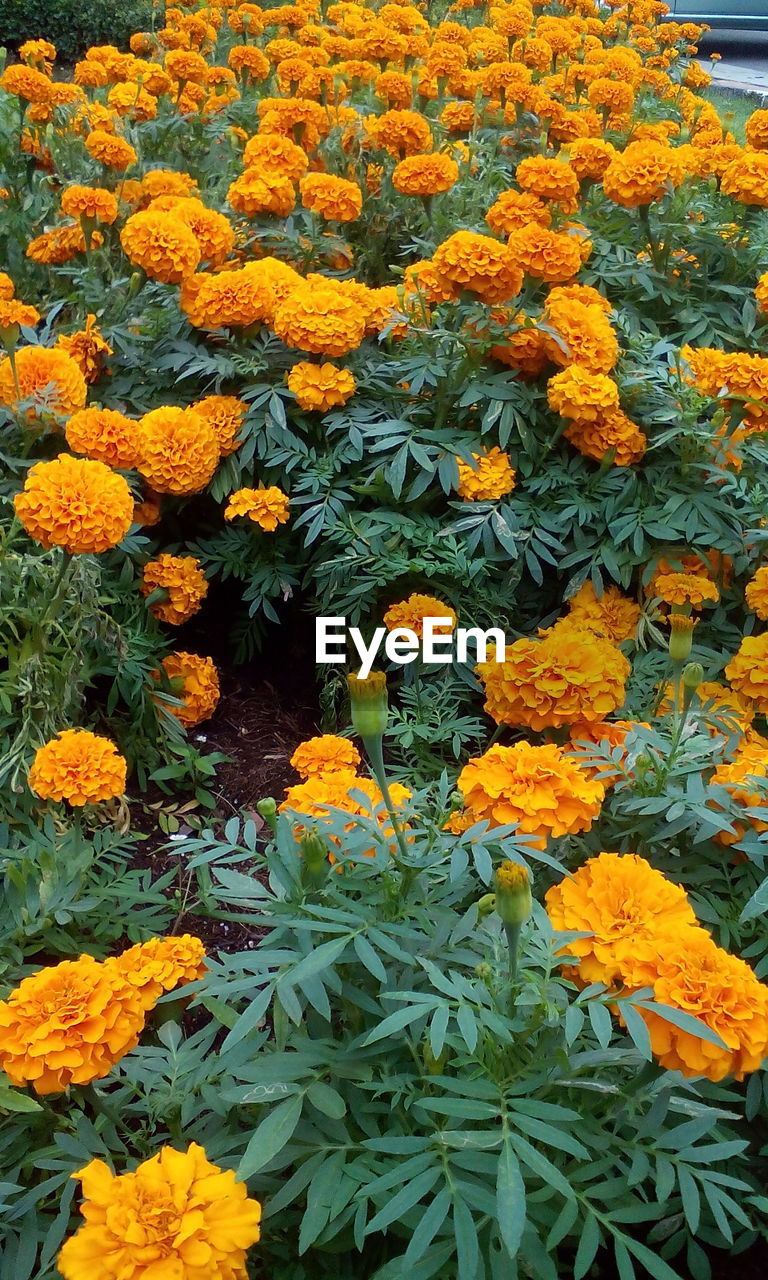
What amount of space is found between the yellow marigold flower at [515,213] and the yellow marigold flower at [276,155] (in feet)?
2.23

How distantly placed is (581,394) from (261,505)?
759mm

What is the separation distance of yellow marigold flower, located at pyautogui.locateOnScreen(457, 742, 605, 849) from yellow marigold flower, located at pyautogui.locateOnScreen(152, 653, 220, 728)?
3.83ft

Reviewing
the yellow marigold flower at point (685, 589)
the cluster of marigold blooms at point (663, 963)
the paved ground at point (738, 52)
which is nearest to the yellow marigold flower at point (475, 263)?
the yellow marigold flower at point (685, 589)

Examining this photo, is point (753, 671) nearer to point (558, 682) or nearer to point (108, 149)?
point (558, 682)

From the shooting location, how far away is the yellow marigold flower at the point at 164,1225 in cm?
93

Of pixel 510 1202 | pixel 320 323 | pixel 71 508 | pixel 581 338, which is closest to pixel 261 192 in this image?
pixel 320 323

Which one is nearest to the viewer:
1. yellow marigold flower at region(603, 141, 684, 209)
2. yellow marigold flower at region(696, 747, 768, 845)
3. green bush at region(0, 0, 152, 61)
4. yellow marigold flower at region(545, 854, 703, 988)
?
yellow marigold flower at region(545, 854, 703, 988)

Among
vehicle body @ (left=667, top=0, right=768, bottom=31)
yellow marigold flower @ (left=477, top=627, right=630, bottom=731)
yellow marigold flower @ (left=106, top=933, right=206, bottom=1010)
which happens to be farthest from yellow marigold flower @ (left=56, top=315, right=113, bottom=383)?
vehicle body @ (left=667, top=0, right=768, bottom=31)

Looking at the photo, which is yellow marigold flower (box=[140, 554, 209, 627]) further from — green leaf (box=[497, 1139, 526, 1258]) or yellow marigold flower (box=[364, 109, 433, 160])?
green leaf (box=[497, 1139, 526, 1258])

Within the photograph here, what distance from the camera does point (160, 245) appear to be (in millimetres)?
2422

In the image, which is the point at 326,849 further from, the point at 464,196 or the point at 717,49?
the point at 717,49

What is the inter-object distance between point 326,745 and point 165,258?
139cm

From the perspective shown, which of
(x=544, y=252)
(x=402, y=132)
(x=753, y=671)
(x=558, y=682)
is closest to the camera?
(x=558, y=682)

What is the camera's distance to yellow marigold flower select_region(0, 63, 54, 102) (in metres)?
2.92
